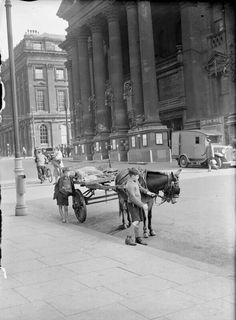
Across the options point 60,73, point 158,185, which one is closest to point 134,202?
point 158,185

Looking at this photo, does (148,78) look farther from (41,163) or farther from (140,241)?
(140,241)

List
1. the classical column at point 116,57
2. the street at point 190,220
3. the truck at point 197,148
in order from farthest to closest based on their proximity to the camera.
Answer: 1. the classical column at point 116,57
2. the truck at point 197,148
3. the street at point 190,220

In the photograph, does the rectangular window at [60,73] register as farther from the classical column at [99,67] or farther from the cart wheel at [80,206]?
the cart wheel at [80,206]

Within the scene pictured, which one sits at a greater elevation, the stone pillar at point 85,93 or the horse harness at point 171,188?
the stone pillar at point 85,93

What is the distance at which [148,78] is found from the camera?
3181 cm

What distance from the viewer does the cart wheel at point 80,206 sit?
10.9m

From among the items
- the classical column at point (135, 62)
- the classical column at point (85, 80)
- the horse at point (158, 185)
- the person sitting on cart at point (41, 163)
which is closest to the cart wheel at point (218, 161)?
the person sitting on cart at point (41, 163)

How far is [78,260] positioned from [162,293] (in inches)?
82.6

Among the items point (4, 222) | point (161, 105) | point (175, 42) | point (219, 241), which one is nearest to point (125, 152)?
point (161, 105)

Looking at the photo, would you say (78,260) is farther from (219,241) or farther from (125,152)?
(125,152)

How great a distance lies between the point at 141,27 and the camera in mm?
31594

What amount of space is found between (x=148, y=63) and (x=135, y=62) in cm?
267

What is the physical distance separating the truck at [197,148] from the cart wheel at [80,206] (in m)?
14.2

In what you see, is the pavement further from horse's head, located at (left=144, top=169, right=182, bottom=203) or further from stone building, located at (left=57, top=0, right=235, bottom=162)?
stone building, located at (left=57, top=0, right=235, bottom=162)
